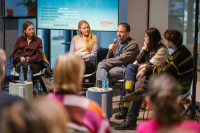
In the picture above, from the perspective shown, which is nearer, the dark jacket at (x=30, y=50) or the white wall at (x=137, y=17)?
the dark jacket at (x=30, y=50)

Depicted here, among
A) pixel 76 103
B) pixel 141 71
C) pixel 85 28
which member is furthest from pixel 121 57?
pixel 76 103

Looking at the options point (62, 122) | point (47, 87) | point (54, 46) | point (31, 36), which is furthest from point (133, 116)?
point (54, 46)

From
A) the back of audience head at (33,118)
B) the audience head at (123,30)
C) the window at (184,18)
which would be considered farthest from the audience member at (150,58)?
the back of audience head at (33,118)

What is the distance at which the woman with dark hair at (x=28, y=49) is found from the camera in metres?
5.23

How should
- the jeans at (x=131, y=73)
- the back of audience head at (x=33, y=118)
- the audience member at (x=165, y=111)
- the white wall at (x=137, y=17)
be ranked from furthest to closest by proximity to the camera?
the white wall at (x=137, y=17)
the jeans at (x=131, y=73)
the audience member at (x=165, y=111)
the back of audience head at (x=33, y=118)

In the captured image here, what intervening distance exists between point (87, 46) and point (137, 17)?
1346mm

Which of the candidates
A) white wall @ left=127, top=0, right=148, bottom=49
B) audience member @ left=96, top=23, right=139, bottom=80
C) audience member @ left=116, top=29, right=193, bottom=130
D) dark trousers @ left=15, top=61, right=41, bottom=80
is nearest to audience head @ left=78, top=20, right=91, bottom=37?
audience member @ left=96, top=23, right=139, bottom=80

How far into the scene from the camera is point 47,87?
538cm

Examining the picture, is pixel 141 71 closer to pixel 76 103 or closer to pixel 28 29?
pixel 28 29

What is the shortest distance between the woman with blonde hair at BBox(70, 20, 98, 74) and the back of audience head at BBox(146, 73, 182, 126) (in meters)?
3.74

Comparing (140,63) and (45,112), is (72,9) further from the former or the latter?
(45,112)

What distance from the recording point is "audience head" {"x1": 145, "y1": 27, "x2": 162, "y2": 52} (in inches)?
166

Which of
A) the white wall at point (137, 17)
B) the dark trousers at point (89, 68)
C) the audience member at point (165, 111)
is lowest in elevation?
the dark trousers at point (89, 68)

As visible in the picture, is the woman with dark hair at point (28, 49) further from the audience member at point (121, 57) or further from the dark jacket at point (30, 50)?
the audience member at point (121, 57)
